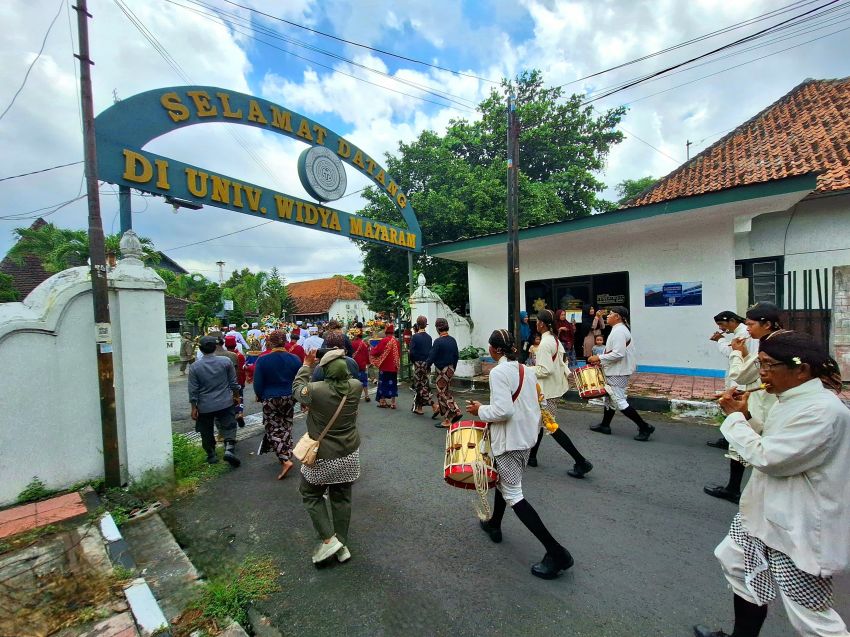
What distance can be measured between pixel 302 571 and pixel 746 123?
50.6ft

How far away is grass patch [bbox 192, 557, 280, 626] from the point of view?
2.41 metres

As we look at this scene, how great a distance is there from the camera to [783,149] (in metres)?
8.86

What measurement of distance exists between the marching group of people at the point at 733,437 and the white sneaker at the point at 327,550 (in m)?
0.01

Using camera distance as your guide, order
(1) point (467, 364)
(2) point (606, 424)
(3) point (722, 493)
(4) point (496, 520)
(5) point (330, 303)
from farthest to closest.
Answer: (5) point (330, 303), (1) point (467, 364), (2) point (606, 424), (3) point (722, 493), (4) point (496, 520)

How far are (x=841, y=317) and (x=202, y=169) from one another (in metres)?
11.0

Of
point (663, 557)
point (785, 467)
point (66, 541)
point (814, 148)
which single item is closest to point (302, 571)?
point (66, 541)

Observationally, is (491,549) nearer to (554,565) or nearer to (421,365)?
(554,565)

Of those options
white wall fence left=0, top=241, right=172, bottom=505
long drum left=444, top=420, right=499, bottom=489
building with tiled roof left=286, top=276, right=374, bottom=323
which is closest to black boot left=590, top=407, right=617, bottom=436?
long drum left=444, top=420, right=499, bottom=489

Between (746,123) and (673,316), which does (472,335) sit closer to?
(673,316)

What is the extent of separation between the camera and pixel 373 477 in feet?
14.4

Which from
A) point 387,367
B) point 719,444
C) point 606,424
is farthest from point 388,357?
point 719,444

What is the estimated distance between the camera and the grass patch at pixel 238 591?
7.92ft

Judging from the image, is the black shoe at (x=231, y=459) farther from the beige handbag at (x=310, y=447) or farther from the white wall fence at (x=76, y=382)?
the beige handbag at (x=310, y=447)

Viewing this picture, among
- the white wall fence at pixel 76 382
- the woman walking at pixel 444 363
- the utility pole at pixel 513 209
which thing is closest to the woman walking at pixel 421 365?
the woman walking at pixel 444 363
